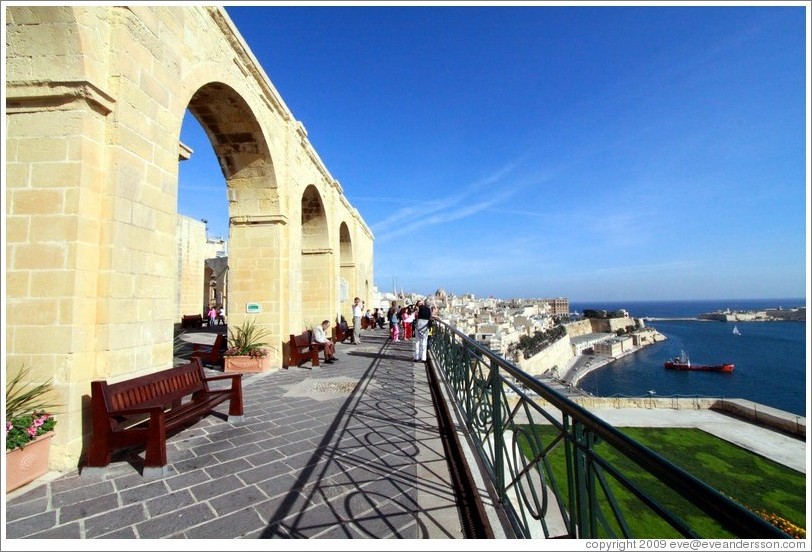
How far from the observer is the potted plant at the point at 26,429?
2648 mm

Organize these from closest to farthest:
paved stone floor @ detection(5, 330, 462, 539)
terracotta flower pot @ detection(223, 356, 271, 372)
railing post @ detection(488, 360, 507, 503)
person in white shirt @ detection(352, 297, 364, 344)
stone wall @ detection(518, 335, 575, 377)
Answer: paved stone floor @ detection(5, 330, 462, 539)
railing post @ detection(488, 360, 507, 503)
terracotta flower pot @ detection(223, 356, 271, 372)
person in white shirt @ detection(352, 297, 364, 344)
stone wall @ detection(518, 335, 575, 377)

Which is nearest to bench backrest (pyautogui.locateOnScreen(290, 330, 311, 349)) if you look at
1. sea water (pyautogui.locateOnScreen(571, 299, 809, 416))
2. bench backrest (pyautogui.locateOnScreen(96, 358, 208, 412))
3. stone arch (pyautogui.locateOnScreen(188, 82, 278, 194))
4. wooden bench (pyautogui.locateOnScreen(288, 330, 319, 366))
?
wooden bench (pyautogui.locateOnScreen(288, 330, 319, 366))

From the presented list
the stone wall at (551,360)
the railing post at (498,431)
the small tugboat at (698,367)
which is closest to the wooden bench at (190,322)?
the railing post at (498,431)

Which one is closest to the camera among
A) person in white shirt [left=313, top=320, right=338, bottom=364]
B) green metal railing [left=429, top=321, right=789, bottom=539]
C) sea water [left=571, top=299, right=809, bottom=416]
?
green metal railing [left=429, top=321, right=789, bottom=539]

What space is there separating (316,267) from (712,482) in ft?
38.0

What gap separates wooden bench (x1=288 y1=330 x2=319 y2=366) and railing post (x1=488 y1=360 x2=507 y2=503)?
5256 mm

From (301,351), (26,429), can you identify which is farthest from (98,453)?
(301,351)

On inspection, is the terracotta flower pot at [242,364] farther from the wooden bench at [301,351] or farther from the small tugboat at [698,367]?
the small tugboat at [698,367]

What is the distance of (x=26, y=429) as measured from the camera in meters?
2.75

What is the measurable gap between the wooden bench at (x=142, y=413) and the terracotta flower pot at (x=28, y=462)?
0.88 ft

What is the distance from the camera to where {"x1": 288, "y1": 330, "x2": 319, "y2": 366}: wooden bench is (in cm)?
745

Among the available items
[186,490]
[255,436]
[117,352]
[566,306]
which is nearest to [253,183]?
[117,352]

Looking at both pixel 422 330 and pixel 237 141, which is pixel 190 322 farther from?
pixel 422 330

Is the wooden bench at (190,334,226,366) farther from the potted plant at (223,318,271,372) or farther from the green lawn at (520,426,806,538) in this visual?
the green lawn at (520,426,806,538)
